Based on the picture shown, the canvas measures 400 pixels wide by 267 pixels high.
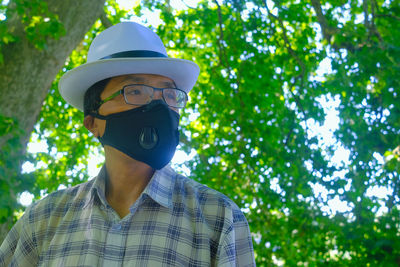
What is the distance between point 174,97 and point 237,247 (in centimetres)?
86

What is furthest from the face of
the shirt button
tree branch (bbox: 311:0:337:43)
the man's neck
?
tree branch (bbox: 311:0:337:43)

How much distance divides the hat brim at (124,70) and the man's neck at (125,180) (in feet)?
1.36

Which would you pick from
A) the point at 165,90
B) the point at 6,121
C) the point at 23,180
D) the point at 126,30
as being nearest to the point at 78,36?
the point at 6,121

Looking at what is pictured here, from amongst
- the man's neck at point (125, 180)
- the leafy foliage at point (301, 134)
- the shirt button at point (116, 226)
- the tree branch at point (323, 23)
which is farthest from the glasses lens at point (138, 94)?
the tree branch at point (323, 23)

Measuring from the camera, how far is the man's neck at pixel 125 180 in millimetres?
2127

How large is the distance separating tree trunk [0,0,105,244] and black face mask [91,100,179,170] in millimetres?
2732

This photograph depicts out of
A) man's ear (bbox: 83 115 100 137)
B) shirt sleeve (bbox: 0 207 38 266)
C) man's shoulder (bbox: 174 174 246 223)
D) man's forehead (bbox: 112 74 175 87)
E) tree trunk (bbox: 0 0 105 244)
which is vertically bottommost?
shirt sleeve (bbox: 0 207 38 266)

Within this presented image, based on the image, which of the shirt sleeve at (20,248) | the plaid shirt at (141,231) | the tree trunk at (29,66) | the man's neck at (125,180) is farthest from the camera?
the tree trunk at (29,66)

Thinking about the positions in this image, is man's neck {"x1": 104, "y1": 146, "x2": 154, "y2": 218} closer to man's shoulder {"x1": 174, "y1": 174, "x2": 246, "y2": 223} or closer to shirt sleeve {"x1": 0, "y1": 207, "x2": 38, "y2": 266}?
man's shoulder {"x1": 174, "y1": 174, "x2": 246, "y2": 223}

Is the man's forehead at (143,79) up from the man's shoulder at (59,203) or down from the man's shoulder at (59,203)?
up

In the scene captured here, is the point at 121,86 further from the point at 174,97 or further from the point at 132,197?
the point at 132,197

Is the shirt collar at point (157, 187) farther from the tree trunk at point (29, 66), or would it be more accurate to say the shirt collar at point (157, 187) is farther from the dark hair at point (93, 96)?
the tree trunk at point (29, 66)

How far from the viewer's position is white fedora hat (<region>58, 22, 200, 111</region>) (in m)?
2.23

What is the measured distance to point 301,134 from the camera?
5512 mm
